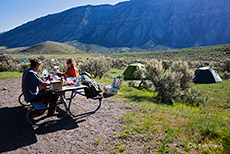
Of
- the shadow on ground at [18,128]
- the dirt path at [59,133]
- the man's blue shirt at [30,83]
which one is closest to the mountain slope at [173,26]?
the dirt path at [59,133]

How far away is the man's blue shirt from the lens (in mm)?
4625

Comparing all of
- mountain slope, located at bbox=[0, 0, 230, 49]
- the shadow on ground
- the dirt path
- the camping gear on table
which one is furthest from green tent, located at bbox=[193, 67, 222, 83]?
mountain slope, located at bbox=[0, 0, 230, 49]

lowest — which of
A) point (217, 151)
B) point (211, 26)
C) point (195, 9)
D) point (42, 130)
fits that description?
point (217, 151)

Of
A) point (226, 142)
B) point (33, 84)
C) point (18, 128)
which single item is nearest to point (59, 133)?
point (18, 128)

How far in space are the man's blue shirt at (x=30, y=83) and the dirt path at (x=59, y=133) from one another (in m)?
0.88

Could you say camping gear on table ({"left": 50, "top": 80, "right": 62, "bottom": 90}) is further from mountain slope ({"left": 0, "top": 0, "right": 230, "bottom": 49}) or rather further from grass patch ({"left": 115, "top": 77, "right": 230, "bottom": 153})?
mountain slope ({"left": 0, "top": 0, "right": 230, "bottom": 49})

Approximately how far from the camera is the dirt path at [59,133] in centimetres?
382

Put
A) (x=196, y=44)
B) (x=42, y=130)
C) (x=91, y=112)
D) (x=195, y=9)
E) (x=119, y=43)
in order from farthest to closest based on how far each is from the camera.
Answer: (x=119, y=43)
(x=195, y=9)
(x=196, y=44)
(x=91, y=112)
(x=42, y=130)

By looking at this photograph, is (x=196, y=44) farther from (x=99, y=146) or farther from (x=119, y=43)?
(x=99, y=146)

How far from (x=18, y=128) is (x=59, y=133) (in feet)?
3.89

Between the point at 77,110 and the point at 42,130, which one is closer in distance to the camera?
the point at 42,130

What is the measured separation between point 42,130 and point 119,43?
17454 centimetres

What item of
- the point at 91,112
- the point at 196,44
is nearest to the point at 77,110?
the point at 91,112

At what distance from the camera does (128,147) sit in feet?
13.0
